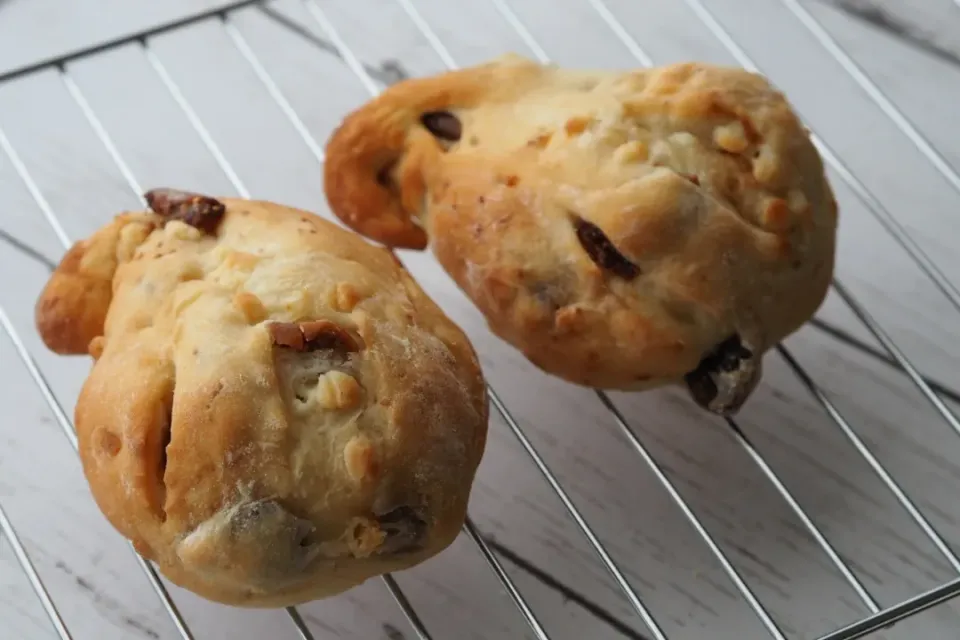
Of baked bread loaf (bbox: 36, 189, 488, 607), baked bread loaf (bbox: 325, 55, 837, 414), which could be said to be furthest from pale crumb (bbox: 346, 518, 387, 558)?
baked bread loaf (bbox: 325, 55, 837, 414)

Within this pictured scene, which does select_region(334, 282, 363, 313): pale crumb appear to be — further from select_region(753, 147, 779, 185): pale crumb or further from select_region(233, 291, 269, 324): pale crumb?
select_region(753, 147, 779, 185): pale crumb

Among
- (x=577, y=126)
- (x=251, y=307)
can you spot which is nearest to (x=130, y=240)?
(x=251, y=307)

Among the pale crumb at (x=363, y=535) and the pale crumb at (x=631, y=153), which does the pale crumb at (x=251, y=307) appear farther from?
the pale crumb at (x=631, y=153)

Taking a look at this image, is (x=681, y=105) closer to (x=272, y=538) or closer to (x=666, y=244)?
(x=666, y=244)

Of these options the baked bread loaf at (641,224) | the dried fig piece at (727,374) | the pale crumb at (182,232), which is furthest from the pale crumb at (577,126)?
the pale crumb at (182,232)

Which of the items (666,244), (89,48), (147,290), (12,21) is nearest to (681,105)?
(666,244)
